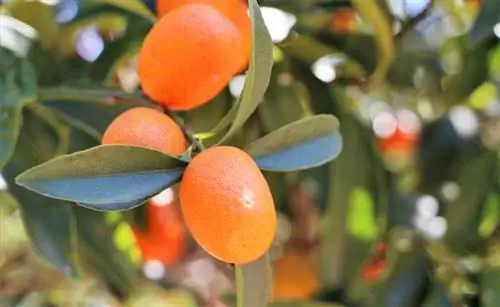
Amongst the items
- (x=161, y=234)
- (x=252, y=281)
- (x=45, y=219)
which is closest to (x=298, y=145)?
(x=252, y=281)

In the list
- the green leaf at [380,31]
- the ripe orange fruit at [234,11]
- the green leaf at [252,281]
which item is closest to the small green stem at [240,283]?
the green leaf at [252,281]

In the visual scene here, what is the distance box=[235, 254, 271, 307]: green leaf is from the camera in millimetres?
417

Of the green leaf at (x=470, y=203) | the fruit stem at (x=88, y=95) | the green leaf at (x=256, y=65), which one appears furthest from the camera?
the green leaf at (x=470, y=203)

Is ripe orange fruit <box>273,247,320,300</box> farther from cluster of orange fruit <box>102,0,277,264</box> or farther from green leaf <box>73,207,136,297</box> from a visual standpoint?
cluster of orange fruit <box>102,0,277,264</box>

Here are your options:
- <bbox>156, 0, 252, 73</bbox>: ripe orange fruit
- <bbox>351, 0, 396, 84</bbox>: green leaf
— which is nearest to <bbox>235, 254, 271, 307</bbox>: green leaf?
<bbox>156, 0, 252, 73</bbox>: ripe orange fruit

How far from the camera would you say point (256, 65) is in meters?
0.35

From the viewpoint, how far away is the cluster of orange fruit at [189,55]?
1.23 feet

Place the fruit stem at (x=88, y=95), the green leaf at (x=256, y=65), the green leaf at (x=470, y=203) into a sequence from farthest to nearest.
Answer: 1. the green leaf at (x=470, y=203)
2. the fruit stem at (x=88, y=95)
3. the green leaf at (x=256, y=65)

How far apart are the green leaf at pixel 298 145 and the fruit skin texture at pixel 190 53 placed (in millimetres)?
38

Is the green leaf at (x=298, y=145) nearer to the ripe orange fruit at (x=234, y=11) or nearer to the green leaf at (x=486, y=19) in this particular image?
the ripe orange fruit at (x=234, y=11)

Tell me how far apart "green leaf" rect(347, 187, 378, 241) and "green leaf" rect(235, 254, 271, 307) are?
9.6 inches

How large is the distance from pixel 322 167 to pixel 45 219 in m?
0.24

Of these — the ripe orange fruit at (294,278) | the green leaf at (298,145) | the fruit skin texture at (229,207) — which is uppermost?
the fruit skin texture at (229,207)

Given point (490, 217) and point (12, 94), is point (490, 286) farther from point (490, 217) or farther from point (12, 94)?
point (12, 94)
